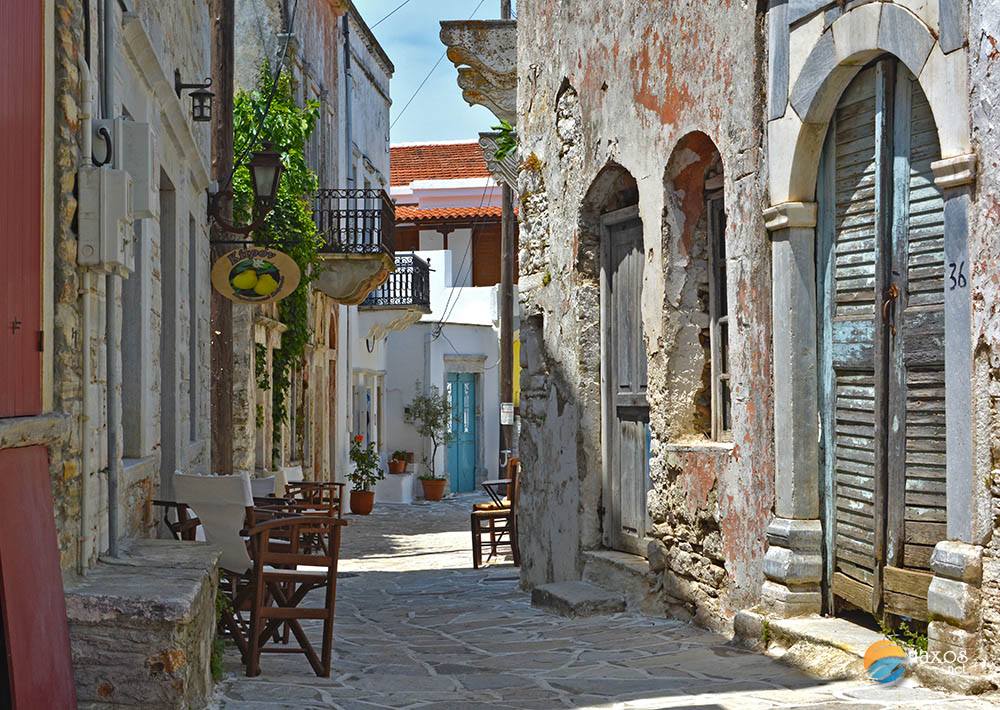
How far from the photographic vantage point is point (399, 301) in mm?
27422

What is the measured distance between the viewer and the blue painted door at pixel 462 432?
101ft

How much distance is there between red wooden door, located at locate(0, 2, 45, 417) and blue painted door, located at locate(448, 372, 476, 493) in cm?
2618

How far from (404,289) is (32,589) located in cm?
2361

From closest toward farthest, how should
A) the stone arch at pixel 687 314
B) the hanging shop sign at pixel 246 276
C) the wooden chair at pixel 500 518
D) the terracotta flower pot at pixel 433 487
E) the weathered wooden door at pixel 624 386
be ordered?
the stone arch at pixel 687 314, the weathered wooden door at pixel 624 386, the hanging shop sign at pixel 246 276, the wooden chair at pixel 500 518, the terracotta flower pot at pixel 433 487

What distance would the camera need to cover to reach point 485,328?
3120 cm

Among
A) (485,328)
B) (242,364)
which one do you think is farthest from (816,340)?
(485,328)

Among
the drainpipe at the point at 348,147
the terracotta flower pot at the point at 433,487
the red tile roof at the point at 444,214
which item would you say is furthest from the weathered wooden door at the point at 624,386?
the red tile roof at the point at 444,214

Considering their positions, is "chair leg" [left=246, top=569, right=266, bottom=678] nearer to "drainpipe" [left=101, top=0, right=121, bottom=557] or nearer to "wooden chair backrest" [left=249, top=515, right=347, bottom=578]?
"wooden chair backrest" [left=249, top=515, right=347, bottom=578]

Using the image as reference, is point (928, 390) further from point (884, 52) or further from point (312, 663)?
point (312, 663)

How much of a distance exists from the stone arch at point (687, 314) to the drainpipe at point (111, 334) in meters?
3.46

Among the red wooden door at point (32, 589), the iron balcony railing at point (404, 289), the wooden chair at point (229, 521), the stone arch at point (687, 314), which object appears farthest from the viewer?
the iron balcony railing at point (404, 289)

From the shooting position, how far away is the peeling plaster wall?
22.8 ft

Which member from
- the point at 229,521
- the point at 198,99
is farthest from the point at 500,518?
the point at 229,521

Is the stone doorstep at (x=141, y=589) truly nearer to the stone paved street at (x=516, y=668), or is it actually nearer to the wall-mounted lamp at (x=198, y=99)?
the stone paved street at (x=516, y=668)
